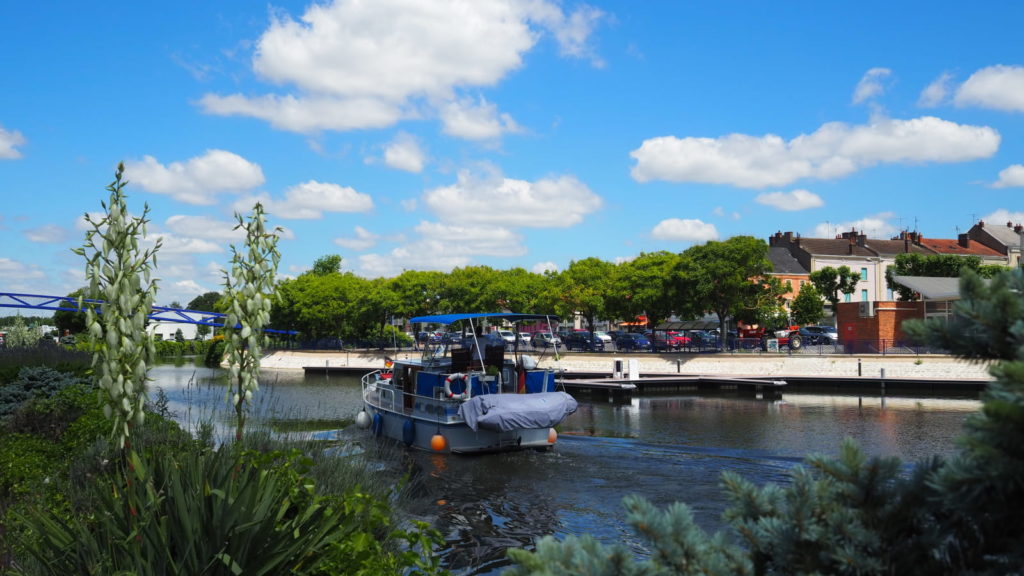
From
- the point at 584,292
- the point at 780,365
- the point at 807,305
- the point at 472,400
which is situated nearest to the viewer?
the point at 472,400

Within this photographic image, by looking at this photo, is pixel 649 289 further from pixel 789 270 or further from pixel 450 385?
pixel 450 385

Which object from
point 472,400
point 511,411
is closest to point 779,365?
point 511,411

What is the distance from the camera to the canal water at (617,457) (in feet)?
45.1

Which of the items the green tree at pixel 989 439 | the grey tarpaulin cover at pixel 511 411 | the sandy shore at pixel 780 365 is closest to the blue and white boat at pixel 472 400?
the grey tarpaulin cover at pixel 511 411

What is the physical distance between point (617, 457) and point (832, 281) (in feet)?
216

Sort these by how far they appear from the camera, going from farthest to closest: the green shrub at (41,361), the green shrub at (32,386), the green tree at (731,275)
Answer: the green tree at (731,275) → the green shrub at (41,361) → the green shrub at (32,386)

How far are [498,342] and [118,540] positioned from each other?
17597mm

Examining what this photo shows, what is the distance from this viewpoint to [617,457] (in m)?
20.5

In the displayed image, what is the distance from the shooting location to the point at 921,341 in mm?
2643

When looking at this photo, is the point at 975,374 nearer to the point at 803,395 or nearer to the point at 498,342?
the point at 803,395

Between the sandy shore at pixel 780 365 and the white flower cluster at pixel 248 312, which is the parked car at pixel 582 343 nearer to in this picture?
the sandy shore at pixel 780 365

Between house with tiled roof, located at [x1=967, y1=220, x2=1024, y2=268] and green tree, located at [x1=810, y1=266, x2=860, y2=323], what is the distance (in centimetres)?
2503

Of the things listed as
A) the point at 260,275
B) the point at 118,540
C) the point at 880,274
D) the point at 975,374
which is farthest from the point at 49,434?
the point at 880,274

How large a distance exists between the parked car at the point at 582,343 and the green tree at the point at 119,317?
175 feet
